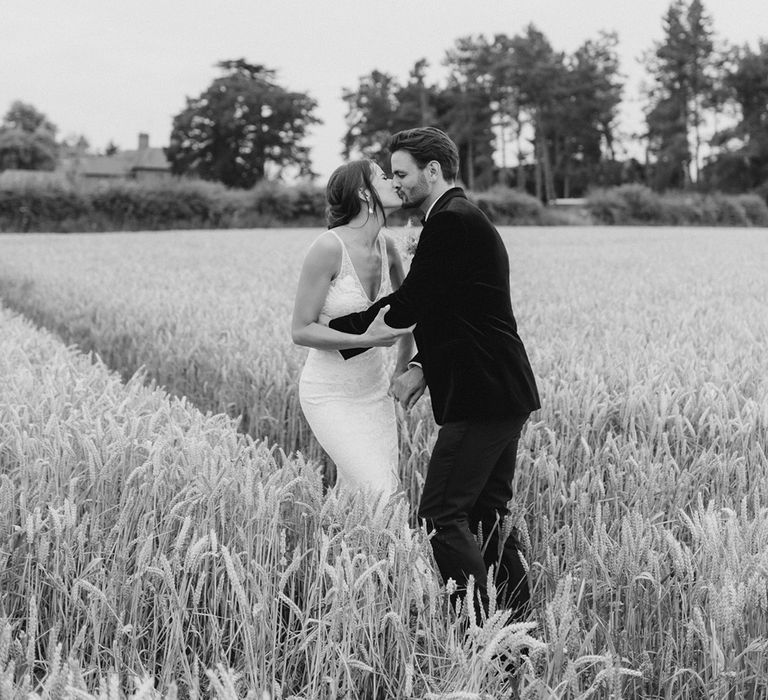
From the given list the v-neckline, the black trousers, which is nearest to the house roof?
the v-neckline

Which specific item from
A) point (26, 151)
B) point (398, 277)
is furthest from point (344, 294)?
point (26, 151)

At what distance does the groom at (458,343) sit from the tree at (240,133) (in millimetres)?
59539

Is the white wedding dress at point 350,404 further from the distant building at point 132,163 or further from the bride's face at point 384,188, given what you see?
the distant building at point 132,163

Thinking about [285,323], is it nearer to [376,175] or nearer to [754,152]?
[376,175]

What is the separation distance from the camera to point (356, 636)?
2.06 m

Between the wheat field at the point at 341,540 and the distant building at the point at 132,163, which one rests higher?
the distant building at the point at 132,163

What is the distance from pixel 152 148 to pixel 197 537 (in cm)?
9407

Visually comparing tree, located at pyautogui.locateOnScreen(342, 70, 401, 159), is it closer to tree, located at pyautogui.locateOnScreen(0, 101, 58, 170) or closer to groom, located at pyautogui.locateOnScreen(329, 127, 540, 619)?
tree, located at pyautogui.locateOnScreen(0, 101, 58, 170)

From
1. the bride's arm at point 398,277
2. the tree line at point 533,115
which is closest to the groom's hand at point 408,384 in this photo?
the bride's arm at point 398,277

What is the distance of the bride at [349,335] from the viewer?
3.15 m

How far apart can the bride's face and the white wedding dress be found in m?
0.24

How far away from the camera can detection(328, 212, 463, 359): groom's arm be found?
2.55 meters

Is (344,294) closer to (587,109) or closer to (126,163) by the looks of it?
(587,109)

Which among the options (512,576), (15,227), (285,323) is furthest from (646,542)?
(15,227)
